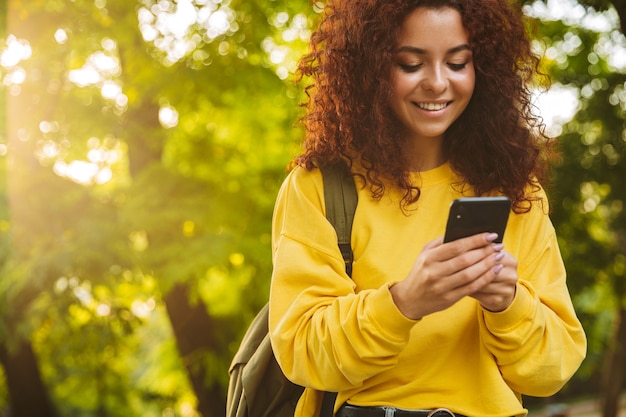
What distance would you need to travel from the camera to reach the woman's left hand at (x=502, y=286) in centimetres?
158

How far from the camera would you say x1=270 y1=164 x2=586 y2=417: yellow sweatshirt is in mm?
1702

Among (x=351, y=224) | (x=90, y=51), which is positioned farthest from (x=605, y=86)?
(x=351, y=224)

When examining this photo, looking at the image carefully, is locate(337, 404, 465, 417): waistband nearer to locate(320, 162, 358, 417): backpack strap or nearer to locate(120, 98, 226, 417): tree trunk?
Answer: locate(320, 162, 358, 417): backpack strap

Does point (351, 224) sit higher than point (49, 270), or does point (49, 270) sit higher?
point (351, 224)

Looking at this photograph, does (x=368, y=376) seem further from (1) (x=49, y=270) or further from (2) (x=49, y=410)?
(2) (x=49, y=410)

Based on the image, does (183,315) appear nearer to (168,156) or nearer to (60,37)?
(168,156)

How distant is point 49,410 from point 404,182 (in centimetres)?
1183

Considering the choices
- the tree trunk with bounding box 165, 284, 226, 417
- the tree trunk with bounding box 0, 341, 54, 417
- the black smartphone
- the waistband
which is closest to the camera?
the black smartphone

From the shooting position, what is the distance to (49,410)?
12297 millimetres

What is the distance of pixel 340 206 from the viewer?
73.7 inches

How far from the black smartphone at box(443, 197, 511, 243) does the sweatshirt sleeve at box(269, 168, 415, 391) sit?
21 cm

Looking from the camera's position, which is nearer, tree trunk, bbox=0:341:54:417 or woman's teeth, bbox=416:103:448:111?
woman's teeth, bbox=416:103:448:111

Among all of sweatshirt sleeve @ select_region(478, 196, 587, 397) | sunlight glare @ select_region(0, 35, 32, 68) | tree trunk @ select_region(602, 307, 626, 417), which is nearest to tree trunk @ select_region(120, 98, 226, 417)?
sunlight glare @ select_region(0, 35, 32, 68)

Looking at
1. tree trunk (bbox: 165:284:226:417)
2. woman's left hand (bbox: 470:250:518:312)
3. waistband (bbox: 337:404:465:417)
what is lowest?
tree trunk (bbox: 165:284:226:417)
